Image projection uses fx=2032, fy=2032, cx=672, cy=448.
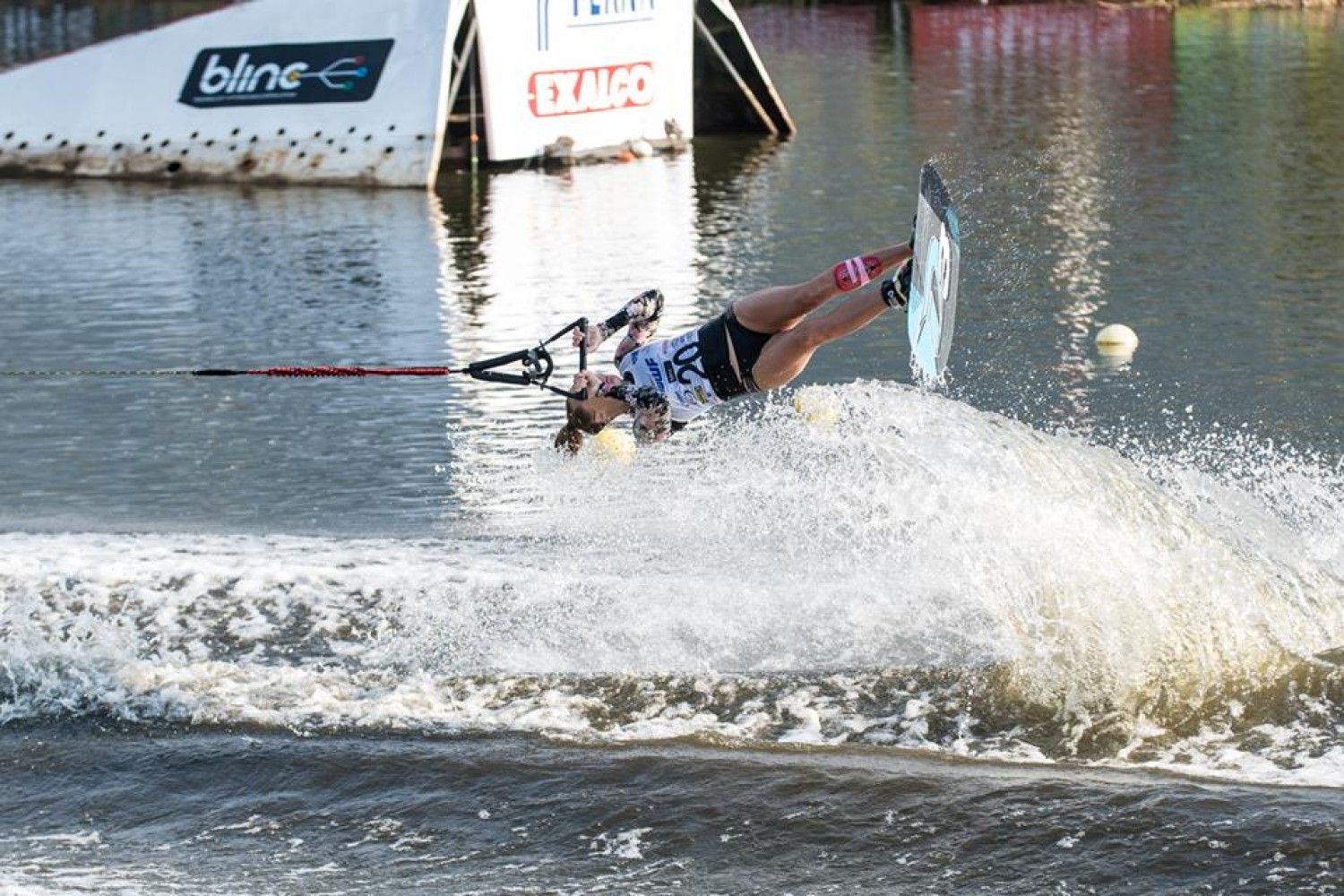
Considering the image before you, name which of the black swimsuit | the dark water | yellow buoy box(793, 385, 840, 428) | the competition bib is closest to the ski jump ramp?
the dark water

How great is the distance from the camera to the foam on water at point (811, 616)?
9.36 metres

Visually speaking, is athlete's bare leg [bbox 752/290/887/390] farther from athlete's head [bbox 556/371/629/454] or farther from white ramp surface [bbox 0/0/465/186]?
white ramp surface [bbox 0/0/465/186]

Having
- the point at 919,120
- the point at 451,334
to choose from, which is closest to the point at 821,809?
the point at 451,334

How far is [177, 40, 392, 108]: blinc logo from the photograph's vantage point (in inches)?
1000

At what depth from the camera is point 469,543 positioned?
11.9 metres

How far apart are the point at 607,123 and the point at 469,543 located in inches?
669

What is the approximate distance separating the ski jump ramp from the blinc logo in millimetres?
21

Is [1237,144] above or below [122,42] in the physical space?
below

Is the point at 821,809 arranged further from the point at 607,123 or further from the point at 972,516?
the point at 607,123

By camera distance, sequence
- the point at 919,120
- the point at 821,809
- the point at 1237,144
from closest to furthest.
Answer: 1. the point at 821,809
2. the point at 1237,144
3. the point at 919,120

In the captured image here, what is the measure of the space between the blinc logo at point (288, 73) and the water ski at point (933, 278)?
16277mm

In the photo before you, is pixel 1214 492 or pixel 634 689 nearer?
pixel 634 689

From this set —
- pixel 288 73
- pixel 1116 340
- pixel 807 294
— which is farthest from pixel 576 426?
pixel 288 73

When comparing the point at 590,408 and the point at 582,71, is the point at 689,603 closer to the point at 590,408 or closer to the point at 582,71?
the point at 590,408
